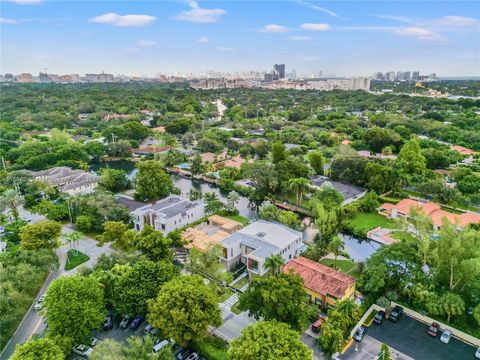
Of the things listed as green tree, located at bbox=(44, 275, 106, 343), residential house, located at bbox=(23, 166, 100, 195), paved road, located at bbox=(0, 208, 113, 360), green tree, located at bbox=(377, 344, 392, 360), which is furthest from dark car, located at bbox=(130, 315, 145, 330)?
residential house, located at bbox=(23, 166, 100, 195)

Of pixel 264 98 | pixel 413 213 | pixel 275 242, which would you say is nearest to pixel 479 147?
pixel 413 213

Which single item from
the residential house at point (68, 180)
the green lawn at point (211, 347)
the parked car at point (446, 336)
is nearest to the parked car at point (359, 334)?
the parked car at point (446, 336)

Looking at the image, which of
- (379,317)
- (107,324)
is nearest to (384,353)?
(379,317)

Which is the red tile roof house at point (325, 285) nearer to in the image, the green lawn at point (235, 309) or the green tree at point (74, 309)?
the green lawn at point (235, 309)

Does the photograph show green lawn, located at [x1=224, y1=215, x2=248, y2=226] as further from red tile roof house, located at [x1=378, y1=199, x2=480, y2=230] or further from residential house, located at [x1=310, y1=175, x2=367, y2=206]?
red tile roof house, located at [x1=378, y1=199, x2=480, y2=230]

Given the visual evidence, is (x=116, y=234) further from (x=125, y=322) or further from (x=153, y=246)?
(x=125, y=322)
